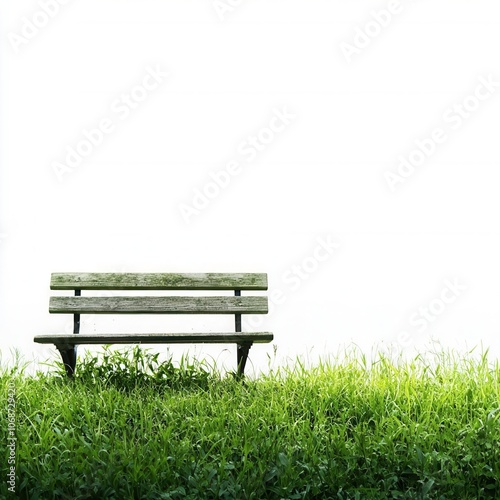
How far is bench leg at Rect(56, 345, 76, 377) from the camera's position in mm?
4680

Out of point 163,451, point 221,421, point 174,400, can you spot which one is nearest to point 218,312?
point 174,400

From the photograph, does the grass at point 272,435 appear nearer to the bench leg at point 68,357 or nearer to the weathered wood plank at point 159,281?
the bench leg at point 68,357

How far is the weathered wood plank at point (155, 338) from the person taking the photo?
181 inches

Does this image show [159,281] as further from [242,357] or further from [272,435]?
[272,435]

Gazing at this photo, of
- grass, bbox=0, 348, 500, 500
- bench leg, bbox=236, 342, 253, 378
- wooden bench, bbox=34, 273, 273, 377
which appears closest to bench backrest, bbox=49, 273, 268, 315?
wooden bench, bbox=34, 273, 273, 377

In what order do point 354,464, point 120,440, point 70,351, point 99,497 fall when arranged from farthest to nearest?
point 70,351 < point 120,440 < point 354,464 < point 99,497

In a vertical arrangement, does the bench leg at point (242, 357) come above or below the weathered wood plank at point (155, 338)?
below

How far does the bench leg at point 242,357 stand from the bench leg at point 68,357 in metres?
1.17

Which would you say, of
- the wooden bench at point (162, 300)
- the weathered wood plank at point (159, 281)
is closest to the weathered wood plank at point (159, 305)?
the wooden bench at point (162, 300)

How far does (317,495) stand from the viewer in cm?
312

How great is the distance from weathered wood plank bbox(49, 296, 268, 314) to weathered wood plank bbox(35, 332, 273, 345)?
0.36 m

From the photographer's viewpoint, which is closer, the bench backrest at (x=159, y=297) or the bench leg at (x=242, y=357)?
the bench leg at (x=242, y=357)

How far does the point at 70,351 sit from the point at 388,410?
7.39ft

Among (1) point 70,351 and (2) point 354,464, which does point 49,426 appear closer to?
(1) point 70,351
